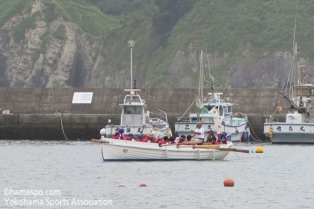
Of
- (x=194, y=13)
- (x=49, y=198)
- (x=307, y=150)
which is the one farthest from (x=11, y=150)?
(x=194, y=13)

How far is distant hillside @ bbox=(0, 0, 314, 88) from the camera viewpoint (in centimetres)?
15538

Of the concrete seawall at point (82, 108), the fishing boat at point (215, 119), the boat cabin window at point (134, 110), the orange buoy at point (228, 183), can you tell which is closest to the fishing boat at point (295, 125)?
the fishing boat at point (215, 119)

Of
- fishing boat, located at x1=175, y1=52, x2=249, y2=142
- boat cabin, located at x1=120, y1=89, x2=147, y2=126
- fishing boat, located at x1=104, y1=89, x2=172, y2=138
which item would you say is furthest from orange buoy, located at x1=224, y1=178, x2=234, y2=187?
fishing boat, located at x1=175, y1=52, x2=249, y2=142

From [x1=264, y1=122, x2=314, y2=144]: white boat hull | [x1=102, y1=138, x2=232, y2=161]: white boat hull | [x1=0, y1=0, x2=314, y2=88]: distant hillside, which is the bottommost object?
[x1=102, y1=138, x2=232, y2=161]: white boat hull

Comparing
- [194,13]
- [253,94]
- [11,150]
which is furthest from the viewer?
[194,13]

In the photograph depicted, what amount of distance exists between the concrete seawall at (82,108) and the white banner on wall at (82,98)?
0.26 m

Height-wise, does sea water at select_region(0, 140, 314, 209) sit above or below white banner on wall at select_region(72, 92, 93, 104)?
below

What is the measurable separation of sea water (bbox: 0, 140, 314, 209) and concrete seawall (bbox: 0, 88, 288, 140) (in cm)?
1848

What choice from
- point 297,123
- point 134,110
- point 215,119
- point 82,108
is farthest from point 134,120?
point 82,108

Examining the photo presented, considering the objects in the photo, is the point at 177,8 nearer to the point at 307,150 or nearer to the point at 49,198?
the point at 307,150

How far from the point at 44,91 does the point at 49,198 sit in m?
49.4

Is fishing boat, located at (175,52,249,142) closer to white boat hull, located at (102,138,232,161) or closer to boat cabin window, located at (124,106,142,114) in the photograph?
boat cabin window, located at (124,106,142,114)

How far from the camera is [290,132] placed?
84750 mm

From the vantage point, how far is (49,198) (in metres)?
45.5
